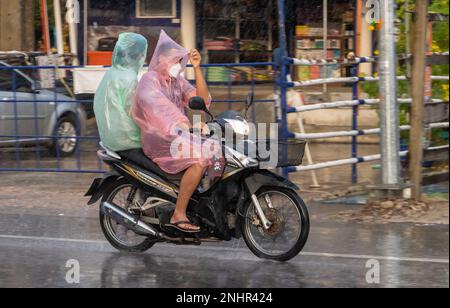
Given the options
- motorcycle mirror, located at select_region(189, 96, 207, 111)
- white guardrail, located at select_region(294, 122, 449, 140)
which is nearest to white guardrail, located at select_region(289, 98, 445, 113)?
white guardrail, located at select_region(294, 122, 449, 140)

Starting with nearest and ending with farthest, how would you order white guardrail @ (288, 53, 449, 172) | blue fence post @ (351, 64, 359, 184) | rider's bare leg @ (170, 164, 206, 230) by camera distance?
rider's bare leg @ (170, 164, 206, 230), white guardrail @ (288, 53, 449, 172), blue fence post @ (351, 64, 359, 184)

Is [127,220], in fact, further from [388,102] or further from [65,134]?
[65,134]

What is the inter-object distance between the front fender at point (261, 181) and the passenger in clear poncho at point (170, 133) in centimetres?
31

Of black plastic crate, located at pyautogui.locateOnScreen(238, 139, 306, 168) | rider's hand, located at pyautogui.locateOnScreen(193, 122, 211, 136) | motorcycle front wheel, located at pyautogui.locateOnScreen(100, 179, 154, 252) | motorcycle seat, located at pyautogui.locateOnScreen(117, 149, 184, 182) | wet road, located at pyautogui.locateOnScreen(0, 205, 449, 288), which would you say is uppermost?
rider's hand, located at pyautogui.locateOnScreen(193, 122, 211, 136)

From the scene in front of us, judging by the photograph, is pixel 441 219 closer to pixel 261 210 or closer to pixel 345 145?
pixel 261 210

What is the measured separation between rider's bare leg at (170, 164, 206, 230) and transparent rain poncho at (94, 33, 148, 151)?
1.96 feet

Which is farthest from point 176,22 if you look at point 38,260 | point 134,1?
point 38,260

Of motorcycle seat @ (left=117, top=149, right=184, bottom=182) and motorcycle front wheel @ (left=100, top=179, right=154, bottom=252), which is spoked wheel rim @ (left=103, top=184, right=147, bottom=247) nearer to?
motorcycle front wheel @ (left=100, top=179, right=154, bottom=252)

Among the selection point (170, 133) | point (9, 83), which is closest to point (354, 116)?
point (170, 133)

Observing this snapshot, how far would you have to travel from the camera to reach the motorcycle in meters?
A: 6.64

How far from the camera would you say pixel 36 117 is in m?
11.8

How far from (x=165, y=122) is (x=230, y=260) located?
1246 millimetres

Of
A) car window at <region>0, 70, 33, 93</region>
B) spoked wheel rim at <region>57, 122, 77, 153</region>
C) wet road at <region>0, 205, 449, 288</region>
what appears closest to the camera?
wet road at <region>0, 205, 449, 288</region>

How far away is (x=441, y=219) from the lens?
8359mm
